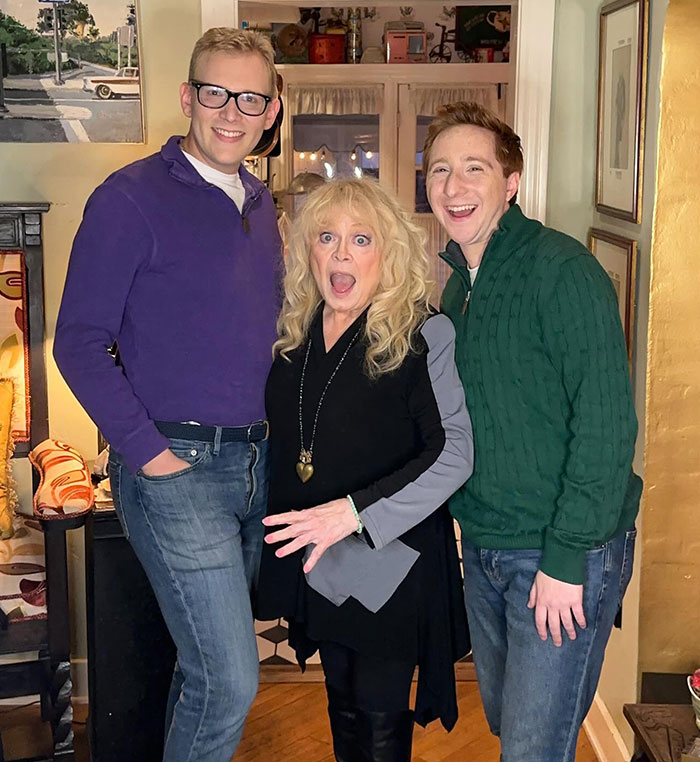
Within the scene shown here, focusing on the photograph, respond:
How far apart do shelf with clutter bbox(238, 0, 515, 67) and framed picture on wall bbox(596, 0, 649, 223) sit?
3816mm

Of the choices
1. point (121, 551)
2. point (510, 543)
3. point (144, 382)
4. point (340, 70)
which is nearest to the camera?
point (510, 543)

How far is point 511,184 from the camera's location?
1.89m

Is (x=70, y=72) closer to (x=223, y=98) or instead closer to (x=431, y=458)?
(x=223, y=98)

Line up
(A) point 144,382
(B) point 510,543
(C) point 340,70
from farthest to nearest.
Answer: (C) point 340,70, (A) point 144,382, (B) point 510,543

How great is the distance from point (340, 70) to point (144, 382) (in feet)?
15.5

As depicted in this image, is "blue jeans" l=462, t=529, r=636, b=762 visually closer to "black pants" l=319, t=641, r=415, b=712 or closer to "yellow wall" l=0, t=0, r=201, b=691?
"black pants" l=319, t=641, r=415, b=712

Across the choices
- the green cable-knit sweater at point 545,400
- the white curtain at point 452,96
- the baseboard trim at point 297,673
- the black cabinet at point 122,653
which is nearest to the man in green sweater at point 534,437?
the green cable-knit sweater at point 545,400

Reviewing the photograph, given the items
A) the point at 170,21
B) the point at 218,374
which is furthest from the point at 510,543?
the point at 170,21

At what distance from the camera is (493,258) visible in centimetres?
181

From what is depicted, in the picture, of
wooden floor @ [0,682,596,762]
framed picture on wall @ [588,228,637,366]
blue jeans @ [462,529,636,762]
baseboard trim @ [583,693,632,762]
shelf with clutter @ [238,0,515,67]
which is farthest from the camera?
shelf with clutter @ [238,0,515,67]

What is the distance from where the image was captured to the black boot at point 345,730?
2078 mm

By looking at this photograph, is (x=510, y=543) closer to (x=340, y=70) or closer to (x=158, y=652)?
(x=158, y=652)

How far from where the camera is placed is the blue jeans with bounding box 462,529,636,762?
176cm

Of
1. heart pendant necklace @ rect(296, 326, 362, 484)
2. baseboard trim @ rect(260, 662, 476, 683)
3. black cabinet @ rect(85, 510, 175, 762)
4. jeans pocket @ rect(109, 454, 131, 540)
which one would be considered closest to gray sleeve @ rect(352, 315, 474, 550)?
heart pendant necklace @ rect(296, 326, 362, 484)
